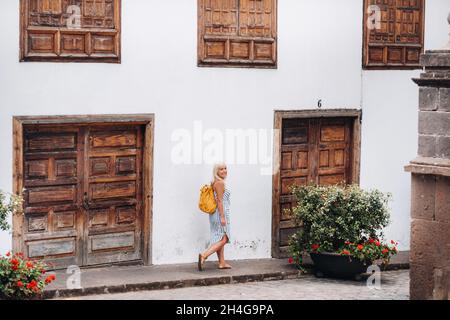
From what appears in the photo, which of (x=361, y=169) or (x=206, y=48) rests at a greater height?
(x=206, y=48)

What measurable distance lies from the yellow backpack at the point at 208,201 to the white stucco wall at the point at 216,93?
1.70 ft

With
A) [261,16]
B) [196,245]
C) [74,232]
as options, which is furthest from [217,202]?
[261,16]

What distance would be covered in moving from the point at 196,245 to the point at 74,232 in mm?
1946

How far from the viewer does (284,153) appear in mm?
17078

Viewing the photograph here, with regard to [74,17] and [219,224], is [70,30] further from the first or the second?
[219,224]

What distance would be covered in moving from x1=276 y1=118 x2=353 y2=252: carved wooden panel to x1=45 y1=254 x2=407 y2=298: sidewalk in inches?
39.7

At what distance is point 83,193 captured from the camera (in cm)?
1542

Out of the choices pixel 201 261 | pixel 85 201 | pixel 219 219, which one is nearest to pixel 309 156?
pixel 219 219

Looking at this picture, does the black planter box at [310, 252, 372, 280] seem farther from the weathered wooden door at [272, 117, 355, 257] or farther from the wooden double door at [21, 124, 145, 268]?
the wooden double door at [21, 124, 145, 268]

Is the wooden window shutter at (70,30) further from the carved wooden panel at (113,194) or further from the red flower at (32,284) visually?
the red flower at (32,284)

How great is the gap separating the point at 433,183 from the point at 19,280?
192 inches

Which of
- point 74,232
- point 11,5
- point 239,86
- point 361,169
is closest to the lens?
point 11,5

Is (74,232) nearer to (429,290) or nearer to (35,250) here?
(35,250)

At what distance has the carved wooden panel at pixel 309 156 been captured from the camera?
1714 cm
